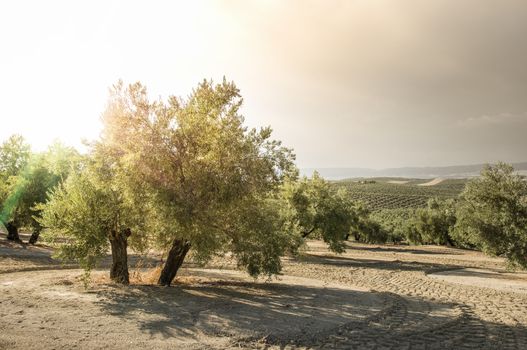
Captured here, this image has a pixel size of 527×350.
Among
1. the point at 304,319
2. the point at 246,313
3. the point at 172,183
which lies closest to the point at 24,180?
the point at 172,183

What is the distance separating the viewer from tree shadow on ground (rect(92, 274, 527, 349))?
11.9 m

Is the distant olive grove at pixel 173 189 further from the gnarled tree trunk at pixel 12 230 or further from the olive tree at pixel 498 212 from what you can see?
the gnarled tree trunk at pixel 12 230

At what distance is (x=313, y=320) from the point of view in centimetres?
1391

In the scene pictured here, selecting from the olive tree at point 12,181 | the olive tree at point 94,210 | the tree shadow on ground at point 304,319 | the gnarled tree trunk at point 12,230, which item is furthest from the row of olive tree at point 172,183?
the gnarled tree trunk at point 12,230

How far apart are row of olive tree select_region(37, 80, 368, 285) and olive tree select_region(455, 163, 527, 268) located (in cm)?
1736

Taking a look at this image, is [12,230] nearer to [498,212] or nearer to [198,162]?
[198,162]

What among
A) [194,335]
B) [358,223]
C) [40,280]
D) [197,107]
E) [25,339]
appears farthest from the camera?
[358,223]

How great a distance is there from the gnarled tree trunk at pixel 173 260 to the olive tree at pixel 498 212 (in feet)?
69.3

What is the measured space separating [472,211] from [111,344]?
26.8m

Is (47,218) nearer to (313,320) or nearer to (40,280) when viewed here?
(40,280)

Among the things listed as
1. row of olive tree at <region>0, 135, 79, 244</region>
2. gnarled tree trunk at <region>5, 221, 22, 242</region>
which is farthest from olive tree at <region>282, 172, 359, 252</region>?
gnarled tree trunk at <region>5, 221, 22, 242</region>

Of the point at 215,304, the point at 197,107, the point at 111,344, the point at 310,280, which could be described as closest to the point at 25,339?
the point at 111,344

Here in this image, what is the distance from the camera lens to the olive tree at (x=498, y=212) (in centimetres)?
2631

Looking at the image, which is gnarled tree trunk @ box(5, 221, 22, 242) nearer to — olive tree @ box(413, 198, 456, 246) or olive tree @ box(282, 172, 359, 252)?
olive tree @ box(282, 172, 359, 252)
